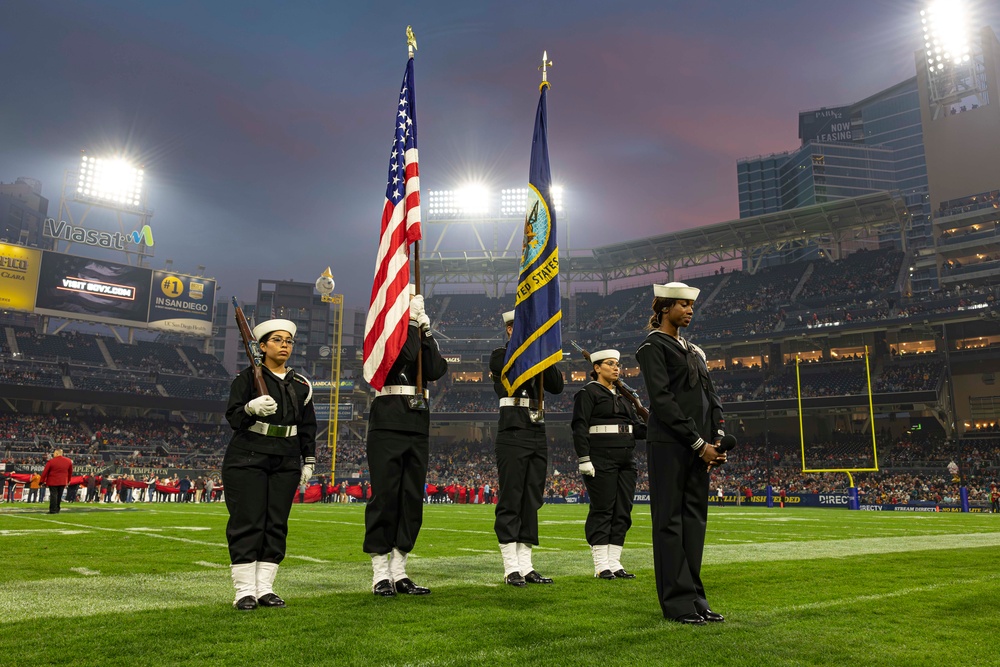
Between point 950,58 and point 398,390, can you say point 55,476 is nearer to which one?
point 398,390

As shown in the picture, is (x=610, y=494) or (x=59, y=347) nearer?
(x=610, y=494)

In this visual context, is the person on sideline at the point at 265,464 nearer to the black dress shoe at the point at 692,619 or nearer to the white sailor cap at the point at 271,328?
the white sailor cap at the point at 271,328

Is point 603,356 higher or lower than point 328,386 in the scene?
lower

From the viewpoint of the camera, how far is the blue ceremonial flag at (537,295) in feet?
25.0

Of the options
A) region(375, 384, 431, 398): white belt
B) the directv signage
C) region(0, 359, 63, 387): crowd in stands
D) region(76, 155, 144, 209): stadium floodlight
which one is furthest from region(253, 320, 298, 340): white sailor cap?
the directv signage

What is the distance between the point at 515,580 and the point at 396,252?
337 cm

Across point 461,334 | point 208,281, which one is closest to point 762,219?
point 461,334

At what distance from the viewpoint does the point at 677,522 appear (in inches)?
202

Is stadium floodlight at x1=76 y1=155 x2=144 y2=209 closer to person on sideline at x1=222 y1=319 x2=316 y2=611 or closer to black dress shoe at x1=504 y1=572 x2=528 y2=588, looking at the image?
person on sideline at x1=222 y1=319 x2=316 y2=611

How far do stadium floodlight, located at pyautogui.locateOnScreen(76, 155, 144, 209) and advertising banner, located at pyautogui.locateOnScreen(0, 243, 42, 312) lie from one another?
35.1 feet

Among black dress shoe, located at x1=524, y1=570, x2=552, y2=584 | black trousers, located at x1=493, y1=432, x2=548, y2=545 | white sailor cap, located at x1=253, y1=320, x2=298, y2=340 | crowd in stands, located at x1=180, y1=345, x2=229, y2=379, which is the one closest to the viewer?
white sailor cap, located at x1=253, y1=320, x2=298, y2=340

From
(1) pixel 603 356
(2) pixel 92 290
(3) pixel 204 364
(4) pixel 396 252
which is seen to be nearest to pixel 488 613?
(4) pixel 396 252

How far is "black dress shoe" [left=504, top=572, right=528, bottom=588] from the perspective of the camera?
21.4ft

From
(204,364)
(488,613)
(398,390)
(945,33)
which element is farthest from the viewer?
(204,364)
